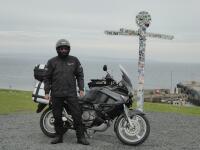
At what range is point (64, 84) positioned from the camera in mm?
7738

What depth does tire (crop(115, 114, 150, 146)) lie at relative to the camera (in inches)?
305

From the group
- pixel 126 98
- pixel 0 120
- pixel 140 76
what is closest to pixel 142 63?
pixel 140 76

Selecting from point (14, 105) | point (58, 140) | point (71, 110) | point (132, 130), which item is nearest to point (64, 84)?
point (71, 110)

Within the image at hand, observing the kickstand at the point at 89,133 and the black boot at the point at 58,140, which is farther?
the kickstand at the point at 89,133

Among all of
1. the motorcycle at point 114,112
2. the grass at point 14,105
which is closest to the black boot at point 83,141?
the motorcycle at point 114,112

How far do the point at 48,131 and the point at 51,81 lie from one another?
102 cm

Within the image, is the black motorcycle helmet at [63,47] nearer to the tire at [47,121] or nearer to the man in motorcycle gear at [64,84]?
the man in motorcycle gear at [64,84]

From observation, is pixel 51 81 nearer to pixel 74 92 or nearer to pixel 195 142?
pixel 74 92

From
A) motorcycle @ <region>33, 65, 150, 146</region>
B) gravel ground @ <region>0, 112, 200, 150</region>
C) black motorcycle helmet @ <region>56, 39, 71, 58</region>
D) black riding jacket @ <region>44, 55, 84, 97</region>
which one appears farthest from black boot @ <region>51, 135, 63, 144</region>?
black motorcycle helmet @ <region>56, 39, 71, 58</region>

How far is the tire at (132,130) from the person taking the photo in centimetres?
775

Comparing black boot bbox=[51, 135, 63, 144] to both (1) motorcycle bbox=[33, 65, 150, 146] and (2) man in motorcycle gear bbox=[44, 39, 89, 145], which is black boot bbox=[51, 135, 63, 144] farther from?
(1) motorcycle bbox=[33, 65, 150, 146]

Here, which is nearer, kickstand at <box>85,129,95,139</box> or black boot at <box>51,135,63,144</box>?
black boot at <box>51,135,63,144</box>

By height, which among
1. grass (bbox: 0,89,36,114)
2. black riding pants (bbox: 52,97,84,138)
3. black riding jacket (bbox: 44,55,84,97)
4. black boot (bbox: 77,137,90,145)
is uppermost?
black riding jacket (bbox: 44,55,84,97)

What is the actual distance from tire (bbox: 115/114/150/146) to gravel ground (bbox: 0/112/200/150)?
114 mm
